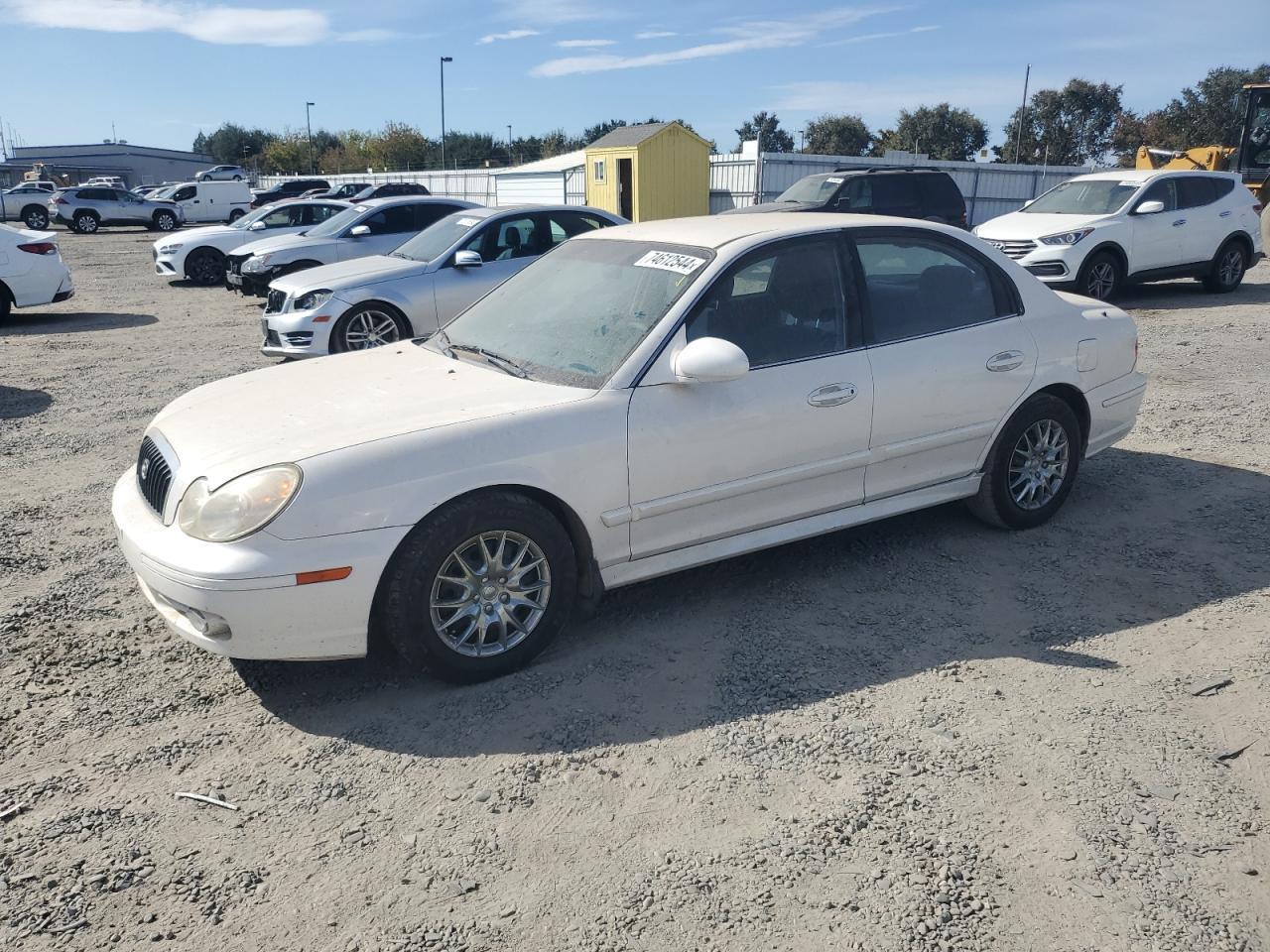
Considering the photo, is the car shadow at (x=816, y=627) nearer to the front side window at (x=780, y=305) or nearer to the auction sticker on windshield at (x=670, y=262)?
the front side window at (x=780, y=305)

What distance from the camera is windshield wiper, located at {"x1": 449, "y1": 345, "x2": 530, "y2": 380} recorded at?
4.19 metres

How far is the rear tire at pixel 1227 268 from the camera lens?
14062 mm

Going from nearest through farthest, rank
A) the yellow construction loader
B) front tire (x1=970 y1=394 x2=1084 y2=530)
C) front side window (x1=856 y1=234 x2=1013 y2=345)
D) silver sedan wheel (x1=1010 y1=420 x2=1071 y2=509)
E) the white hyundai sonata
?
1. the white hyundai sonata
2. front side window (x1=856 y1=234 x2=1013 y2=345)
3. front tire (x1=970 y1=394 x2=1084 y2=530)
4. silver sedan wheel (x1=1010 y1=420 x2=1071 y2=509)
5. the yellow construction loader

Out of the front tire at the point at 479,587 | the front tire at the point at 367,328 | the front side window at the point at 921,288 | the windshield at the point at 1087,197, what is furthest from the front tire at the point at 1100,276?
the front tire at the point at 479,587

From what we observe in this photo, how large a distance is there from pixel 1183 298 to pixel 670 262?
41.0 ft

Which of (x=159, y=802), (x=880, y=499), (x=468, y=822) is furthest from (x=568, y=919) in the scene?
(x=880, y=499)

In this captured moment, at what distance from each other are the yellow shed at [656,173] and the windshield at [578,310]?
69.7 feet

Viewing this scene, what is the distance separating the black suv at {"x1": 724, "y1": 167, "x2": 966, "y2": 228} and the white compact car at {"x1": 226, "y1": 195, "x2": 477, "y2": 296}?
5.44 m

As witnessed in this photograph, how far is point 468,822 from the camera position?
9.98 feet

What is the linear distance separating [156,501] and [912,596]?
123 inches

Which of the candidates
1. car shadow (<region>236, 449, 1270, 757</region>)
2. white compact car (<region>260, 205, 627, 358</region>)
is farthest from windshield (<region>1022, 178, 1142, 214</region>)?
car shadow (<region>236, 449, 1270, 757</region>)

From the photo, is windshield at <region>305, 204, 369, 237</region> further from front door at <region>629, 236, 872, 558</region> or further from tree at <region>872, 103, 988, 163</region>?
tree at <region>872, 103, 988, 163</region>

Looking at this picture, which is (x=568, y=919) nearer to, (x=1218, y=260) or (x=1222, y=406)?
(x=1222, y=406)

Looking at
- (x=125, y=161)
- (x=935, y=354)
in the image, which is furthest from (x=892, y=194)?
(x=125, y=161)
